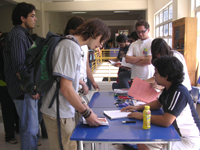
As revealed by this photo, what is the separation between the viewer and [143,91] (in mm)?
2102

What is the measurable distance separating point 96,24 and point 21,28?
1082 millimetres

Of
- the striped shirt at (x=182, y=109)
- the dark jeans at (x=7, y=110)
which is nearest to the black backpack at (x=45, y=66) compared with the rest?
the striped shirt at (x=182, y=109)

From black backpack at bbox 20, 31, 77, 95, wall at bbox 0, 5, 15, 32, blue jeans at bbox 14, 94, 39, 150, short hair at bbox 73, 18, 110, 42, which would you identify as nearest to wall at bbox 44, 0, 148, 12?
wall at bbox 0, 5, 15, 32

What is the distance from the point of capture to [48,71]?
4.59 ft

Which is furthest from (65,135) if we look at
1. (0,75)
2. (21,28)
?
(0,75)

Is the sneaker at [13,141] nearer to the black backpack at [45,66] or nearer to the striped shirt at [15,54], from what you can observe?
the striped shirt at [15,54]

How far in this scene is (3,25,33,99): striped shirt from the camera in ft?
6.76

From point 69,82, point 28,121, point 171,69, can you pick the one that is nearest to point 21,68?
point 28,121

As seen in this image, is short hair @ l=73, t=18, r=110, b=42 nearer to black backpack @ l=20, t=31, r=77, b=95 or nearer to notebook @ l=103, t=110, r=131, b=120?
black backpack @ l=20, t=31, r=77, b=95

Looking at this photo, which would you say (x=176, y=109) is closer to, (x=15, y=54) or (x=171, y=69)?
(x=171, y=69)

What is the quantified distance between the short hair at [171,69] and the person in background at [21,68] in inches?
45.9

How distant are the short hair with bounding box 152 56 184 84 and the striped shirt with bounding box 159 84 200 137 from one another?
0.05m

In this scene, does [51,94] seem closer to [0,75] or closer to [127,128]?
[127,128]

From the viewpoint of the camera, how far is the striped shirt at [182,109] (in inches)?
58.0
